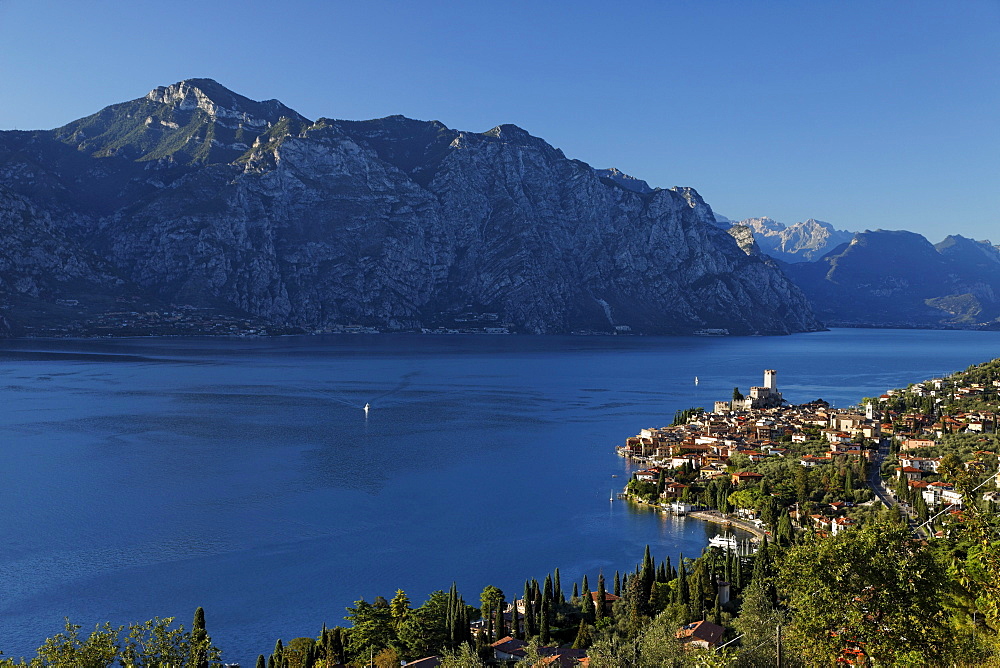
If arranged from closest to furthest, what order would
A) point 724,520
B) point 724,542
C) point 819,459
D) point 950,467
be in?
point 724,542 < point 724,520 < point 950,467 < point 819,459

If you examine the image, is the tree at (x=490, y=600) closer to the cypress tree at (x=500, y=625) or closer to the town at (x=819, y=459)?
the cypress tree at (x=500, y=625)

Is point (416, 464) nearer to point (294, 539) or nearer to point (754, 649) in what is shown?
point (294, 539)

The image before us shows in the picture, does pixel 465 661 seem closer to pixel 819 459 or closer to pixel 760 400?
pixel 819 459

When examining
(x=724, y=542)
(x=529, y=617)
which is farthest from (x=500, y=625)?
(x=724, y=542)

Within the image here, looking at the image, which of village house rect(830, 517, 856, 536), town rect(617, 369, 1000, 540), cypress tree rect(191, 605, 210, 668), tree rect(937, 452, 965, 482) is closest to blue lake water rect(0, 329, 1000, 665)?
cypress tree rect(191, 605, 210, 668)

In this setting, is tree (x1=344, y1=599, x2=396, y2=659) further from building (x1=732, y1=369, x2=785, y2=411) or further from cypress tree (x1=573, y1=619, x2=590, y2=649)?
building (x1=732, y1=369, x2=785, y2=411)

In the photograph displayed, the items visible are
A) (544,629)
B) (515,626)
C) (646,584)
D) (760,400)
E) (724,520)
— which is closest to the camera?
(544,629)

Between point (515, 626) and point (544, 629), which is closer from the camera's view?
point (544, 629)
